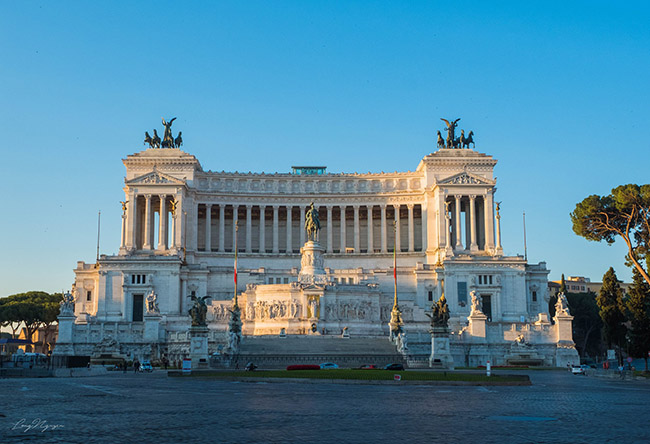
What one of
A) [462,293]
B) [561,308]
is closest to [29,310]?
[462,293]

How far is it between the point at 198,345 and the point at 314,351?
1113 centimetres

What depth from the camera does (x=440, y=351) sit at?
195 ft

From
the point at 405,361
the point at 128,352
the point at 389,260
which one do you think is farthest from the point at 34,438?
the point at 389,260

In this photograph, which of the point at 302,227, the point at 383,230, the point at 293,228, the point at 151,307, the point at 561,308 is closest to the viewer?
the point at 561,308

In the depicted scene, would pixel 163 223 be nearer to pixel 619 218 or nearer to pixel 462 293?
pixel 462 293

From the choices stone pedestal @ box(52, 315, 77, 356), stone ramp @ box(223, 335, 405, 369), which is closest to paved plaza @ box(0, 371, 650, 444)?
stone ramp @ box(223, 335, 405, 369)

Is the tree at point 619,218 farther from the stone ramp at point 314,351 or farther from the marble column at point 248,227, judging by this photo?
the marble column at point 248,227

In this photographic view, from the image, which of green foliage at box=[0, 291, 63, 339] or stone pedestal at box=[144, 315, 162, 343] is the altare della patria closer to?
stone pedestal at box=[144, 315, 162, 343]

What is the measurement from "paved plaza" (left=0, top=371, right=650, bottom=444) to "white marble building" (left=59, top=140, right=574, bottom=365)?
3988 cm

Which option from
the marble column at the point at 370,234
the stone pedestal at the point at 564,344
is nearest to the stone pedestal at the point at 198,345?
the stone pedestal at the point at 564,344

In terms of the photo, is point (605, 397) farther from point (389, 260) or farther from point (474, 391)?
point (389, 260)

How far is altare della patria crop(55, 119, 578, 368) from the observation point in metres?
71.2

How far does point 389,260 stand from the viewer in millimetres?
108688

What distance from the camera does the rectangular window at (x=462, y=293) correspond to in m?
93.4
